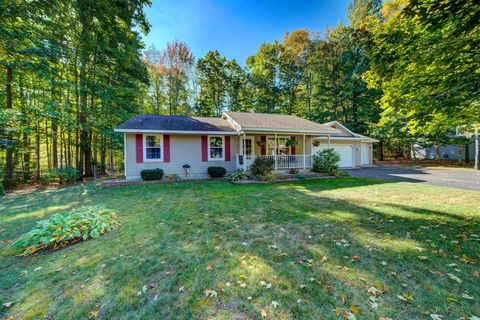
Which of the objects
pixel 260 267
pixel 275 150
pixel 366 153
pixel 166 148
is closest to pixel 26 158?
pixel 166 148

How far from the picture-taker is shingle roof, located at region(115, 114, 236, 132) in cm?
1070

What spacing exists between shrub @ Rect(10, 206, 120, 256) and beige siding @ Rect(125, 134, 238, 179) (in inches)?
250

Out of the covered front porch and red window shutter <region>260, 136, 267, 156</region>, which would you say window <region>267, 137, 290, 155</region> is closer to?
the covered front porch

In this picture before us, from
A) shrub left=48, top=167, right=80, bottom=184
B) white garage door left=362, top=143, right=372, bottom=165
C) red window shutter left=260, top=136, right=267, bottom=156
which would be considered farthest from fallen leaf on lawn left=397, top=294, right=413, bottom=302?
white garage door left=362, top=143, right=372, bottom=165

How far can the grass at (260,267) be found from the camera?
7.06 feet

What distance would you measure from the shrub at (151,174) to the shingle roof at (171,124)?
7.31 ft

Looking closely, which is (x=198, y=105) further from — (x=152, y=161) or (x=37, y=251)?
(x=37, y=251)

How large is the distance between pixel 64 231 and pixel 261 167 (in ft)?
27.4

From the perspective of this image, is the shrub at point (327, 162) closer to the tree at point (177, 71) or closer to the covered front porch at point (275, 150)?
the covered front porch at point (275, 150)

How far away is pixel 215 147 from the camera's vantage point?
40.3ft

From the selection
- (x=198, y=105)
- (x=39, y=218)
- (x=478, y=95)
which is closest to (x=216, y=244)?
(x=39, y=218)

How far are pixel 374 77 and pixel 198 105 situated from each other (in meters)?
22.4

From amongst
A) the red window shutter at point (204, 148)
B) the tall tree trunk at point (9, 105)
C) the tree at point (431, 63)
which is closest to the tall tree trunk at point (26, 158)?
the tall tree trunk at point (9, 105)

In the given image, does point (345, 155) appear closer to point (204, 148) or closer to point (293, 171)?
point (293, 171)
